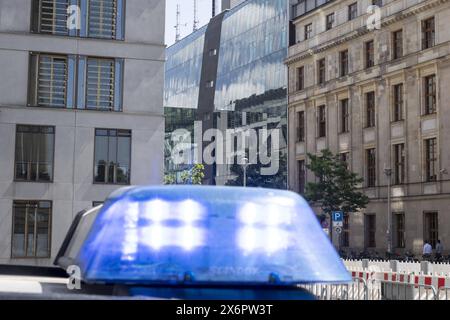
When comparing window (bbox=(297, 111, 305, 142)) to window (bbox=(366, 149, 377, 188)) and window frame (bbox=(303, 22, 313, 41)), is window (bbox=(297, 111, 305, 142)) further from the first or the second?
window (bbox=(366, 149, 377, 188))

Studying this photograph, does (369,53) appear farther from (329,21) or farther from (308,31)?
(308,31)

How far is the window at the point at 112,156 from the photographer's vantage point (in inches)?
1081

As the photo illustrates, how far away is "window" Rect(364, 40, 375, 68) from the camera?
61.9 metres

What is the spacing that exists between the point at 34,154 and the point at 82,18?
17.4 feet

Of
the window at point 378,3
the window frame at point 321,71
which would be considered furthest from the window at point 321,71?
the window at point 378,3

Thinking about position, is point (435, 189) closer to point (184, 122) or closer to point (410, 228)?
point (410, 228)

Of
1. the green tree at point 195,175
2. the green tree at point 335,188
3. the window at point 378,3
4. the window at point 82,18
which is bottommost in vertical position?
the green tree at point 335,188

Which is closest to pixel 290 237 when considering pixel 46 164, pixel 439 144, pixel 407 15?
pixel 46 164

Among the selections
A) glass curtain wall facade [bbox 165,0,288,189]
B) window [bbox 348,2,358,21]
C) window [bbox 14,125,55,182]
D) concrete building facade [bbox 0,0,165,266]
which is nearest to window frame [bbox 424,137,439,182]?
window [bbox 348,2,358,21]

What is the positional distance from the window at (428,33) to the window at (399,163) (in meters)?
7.73

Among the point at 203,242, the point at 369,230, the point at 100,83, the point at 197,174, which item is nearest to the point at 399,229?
the point at 369,230

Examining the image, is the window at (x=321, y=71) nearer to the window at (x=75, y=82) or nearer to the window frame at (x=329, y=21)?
the window frame at (x=329, y=21)
